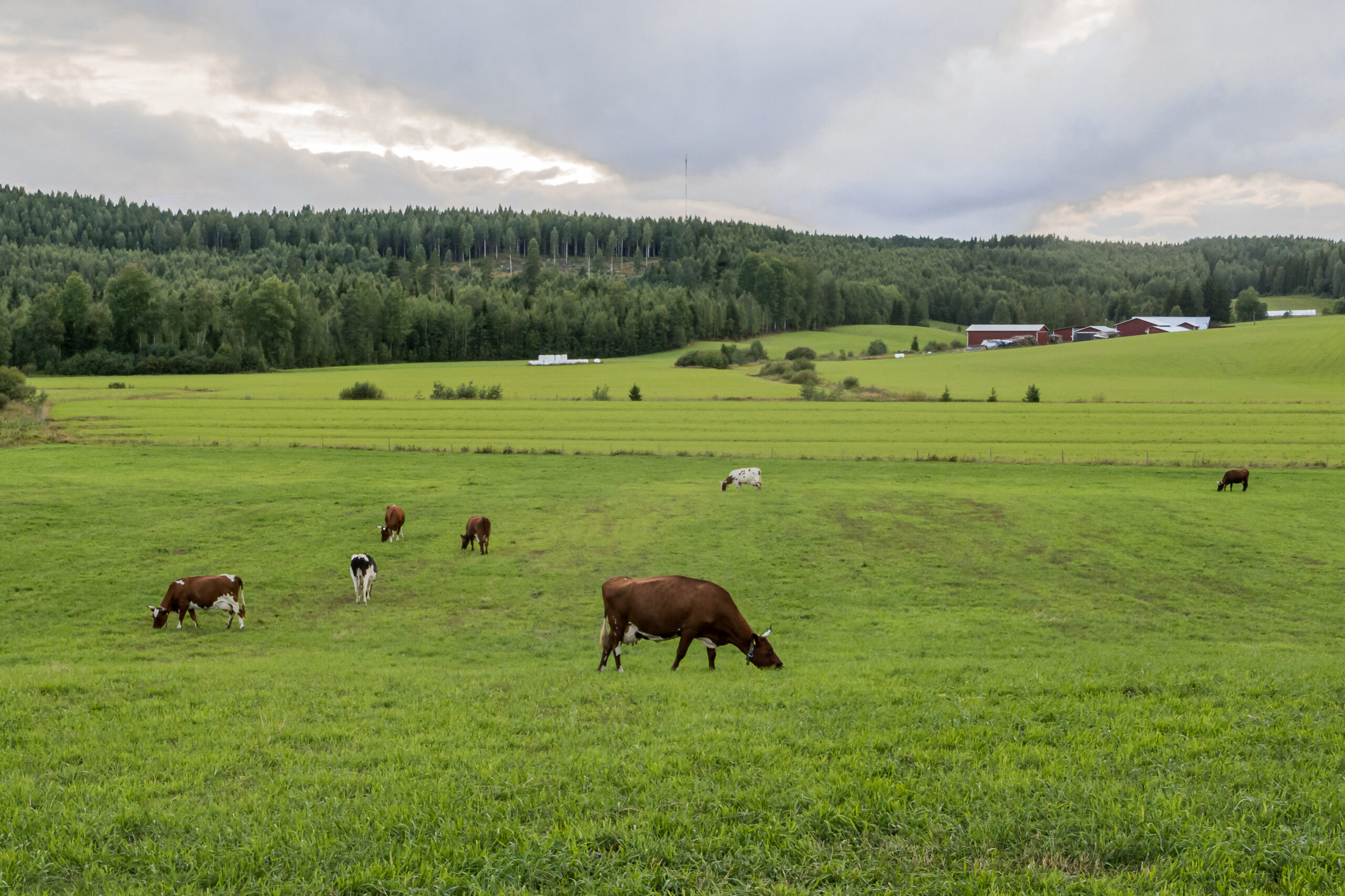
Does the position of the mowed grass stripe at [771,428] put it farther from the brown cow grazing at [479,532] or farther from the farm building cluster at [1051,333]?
the farm building cluster at [1051,333]

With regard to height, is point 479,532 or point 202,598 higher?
point 479,532

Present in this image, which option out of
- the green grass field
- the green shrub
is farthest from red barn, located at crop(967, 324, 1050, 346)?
the green shrub

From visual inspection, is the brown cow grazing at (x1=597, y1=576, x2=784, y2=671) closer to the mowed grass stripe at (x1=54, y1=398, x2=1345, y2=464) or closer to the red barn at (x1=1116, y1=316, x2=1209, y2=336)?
the mowed grass stripe at (x1=54, y1=398, x2=1345, y2=464)

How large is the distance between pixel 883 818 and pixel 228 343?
487 feet

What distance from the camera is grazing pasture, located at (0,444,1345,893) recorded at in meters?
6.52

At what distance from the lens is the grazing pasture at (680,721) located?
6.52 m

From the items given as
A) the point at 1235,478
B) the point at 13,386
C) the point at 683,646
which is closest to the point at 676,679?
the point at 683,646

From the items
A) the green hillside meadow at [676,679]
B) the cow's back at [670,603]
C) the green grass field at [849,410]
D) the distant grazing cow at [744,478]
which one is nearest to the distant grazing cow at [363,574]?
the green hillside meadow at [676,679]

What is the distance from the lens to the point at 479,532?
28.3 meters

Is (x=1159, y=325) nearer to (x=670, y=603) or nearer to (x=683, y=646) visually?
(x=683, y=646)

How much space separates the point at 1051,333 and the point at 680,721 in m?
192

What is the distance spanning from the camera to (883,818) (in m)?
7.15

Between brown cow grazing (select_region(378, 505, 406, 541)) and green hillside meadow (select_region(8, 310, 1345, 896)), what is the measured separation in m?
0.59

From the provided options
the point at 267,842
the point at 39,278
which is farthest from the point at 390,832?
the point at 39,278
